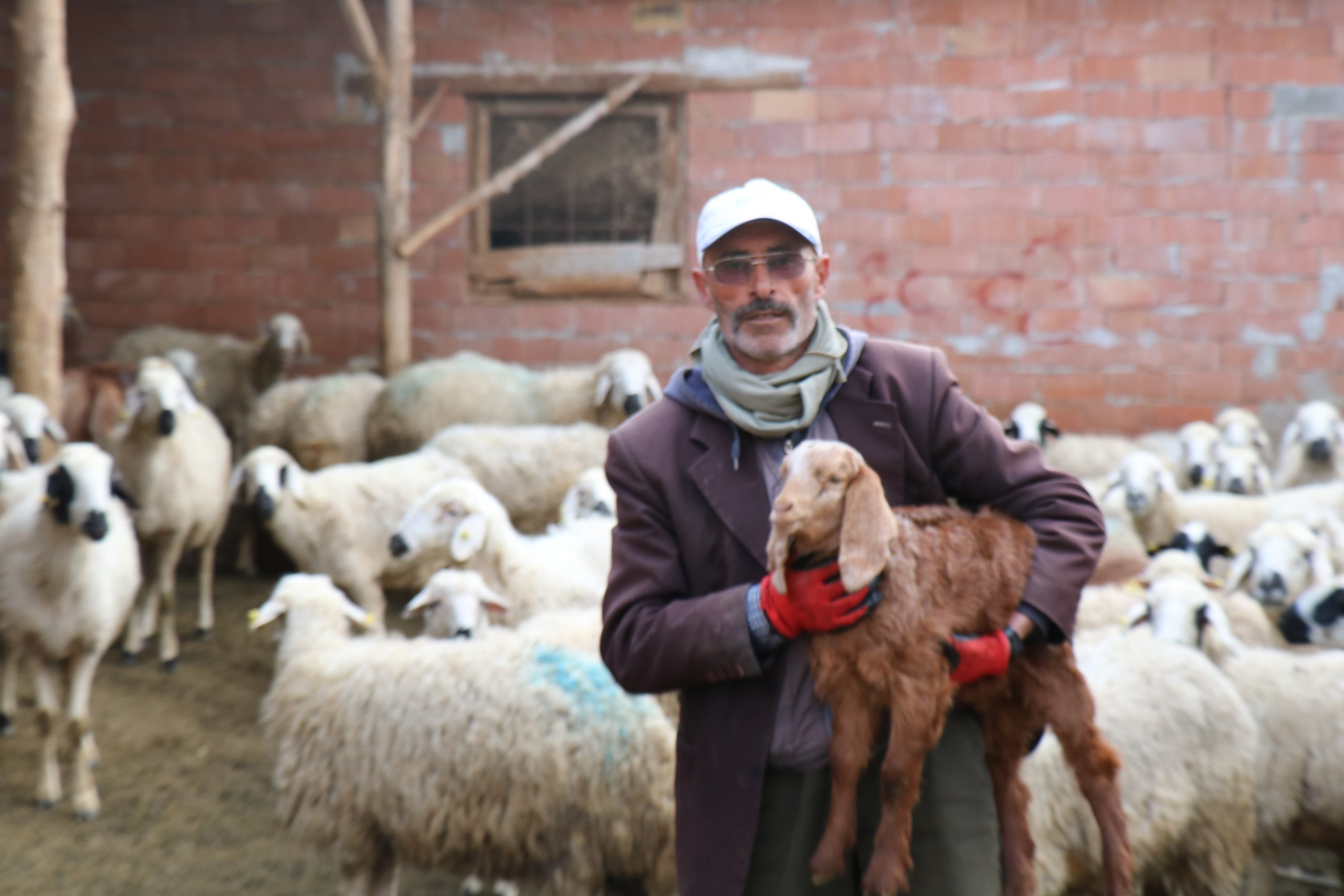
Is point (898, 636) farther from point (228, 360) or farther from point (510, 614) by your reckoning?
point (228, 360)

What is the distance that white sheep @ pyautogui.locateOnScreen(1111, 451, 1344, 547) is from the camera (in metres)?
6.83

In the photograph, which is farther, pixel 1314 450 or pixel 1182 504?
pixel 1314 450

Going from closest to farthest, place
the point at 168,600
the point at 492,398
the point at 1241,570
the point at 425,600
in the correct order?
the point at 425,600, the point at 1241,570, the point at 168,600, the point at 492,398

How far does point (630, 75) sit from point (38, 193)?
479cm

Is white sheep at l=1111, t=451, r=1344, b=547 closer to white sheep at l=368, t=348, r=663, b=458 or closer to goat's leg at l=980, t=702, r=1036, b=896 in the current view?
white sheep at l=368, t=348, r=663, b=458

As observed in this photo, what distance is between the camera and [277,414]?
30.0 feet

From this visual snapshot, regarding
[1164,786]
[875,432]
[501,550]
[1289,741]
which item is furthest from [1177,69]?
[875,432]

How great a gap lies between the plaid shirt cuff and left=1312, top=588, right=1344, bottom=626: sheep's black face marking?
3867mm

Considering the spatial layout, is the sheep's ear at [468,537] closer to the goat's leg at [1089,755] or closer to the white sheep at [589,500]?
the white sheep at [589,500]

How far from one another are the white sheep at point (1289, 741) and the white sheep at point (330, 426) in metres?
6.13

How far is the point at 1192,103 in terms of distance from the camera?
9430mm

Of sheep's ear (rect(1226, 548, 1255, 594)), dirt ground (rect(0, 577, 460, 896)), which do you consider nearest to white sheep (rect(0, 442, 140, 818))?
dirt ground (rect(0, 577, 460, 896))

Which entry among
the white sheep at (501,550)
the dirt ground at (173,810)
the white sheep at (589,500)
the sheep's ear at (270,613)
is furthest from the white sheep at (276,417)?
the sheep's ear at (270,613)

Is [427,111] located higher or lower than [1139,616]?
higher
